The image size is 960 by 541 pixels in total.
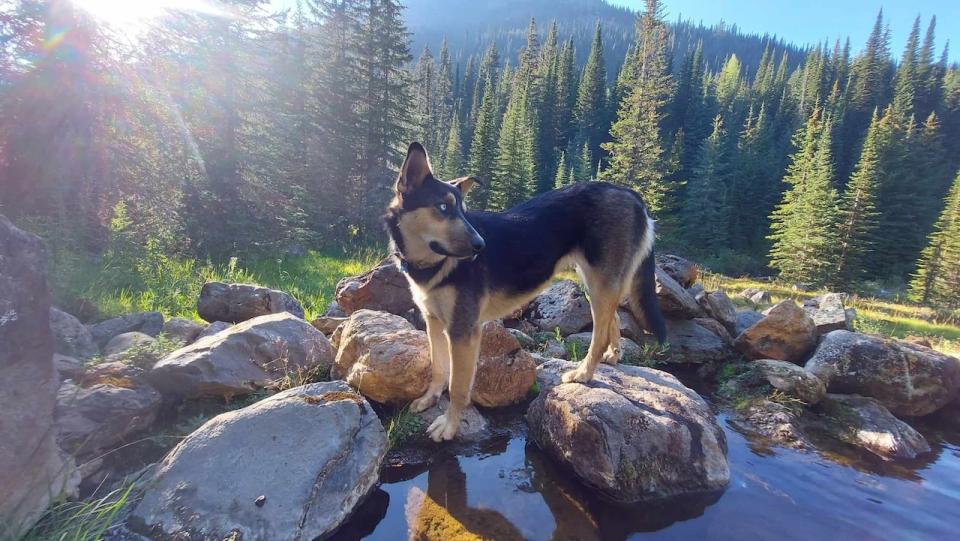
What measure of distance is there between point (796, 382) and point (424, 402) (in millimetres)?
5309

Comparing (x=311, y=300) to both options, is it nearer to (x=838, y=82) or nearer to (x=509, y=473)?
(x=509, y=473)

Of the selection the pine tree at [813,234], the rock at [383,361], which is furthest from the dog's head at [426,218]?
the pine tree at [813,234]

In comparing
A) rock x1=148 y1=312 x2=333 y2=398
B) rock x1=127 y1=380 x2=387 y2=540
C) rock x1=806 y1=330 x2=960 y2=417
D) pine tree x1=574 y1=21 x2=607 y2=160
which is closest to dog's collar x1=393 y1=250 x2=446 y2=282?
rock x1=127 y1=380 x2=387 y2=540

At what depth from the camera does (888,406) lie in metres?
6.30

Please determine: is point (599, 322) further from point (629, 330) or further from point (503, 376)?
point (629, 330)

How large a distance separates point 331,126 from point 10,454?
22.8 meters

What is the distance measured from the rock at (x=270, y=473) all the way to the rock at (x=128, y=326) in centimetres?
326

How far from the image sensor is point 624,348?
24.6 ft

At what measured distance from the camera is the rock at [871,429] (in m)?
5.21

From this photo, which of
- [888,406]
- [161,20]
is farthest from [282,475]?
[161,20]

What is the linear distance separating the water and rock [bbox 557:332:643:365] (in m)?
2.52

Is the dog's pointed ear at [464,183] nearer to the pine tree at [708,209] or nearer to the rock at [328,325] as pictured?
the rock at [328,325]

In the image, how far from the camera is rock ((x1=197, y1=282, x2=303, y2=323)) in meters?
6.96

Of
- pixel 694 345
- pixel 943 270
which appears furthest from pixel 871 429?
pixel 943 270
